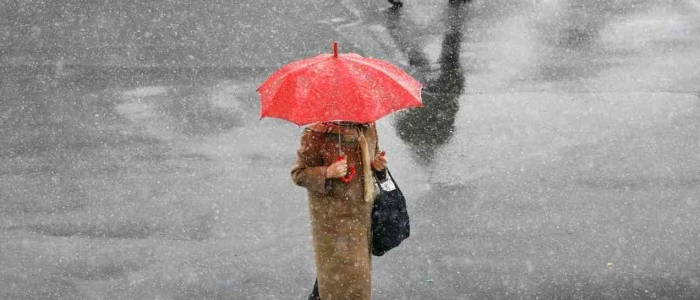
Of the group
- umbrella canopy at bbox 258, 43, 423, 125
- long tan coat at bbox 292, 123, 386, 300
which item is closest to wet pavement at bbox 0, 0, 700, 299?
long tan coat at bbox 292, 123, 386, 300

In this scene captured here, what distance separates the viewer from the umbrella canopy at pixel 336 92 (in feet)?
13.1

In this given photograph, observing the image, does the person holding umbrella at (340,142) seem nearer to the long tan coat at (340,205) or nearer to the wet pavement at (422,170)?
the long tan coat at (340,205)

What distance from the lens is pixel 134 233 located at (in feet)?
21.1

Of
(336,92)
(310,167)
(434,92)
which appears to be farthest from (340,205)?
(434,92)

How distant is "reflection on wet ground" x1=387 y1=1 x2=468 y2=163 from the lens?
7688mm

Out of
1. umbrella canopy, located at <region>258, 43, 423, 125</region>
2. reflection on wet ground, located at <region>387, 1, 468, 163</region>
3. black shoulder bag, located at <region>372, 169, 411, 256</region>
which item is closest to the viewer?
umbrella canopy, located at <region>258, 43, 423, 125</region>

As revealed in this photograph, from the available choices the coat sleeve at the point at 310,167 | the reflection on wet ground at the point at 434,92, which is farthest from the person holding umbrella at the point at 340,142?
the reflection on wet ground at the point at 434,92

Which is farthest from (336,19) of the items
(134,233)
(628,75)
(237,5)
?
(134,233)

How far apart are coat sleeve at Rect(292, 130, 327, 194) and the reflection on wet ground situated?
119 inches

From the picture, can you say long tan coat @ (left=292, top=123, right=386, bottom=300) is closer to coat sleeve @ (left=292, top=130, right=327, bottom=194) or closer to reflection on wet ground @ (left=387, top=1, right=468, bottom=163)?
coat sleeve @ (left=292, top=130, right=327, bottom=194)

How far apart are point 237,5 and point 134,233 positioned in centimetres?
440

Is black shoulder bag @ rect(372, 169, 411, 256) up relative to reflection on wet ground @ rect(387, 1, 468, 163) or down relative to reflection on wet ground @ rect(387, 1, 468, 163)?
up

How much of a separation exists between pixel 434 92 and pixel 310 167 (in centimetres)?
415

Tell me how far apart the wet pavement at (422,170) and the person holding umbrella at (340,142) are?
1275 millimetres
